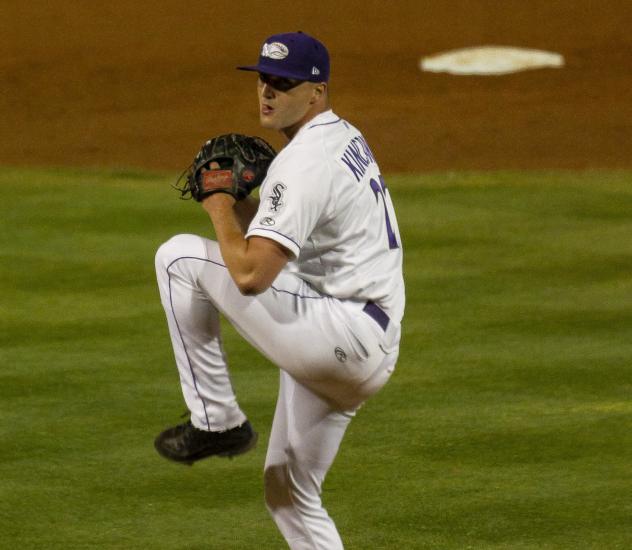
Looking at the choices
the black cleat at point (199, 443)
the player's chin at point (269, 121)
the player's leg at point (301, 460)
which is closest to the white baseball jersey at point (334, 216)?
the player's chin at point (269, 121)

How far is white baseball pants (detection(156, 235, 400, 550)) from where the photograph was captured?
4.24 metres

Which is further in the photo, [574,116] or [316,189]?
[574,116]

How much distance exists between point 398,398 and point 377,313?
9.96 feet

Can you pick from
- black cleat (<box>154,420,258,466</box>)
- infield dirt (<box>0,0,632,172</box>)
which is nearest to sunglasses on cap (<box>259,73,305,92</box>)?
black cleat (<box>154,420,258,466</box>)

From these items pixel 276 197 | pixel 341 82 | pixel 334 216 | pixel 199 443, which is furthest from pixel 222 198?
pixel 341 82

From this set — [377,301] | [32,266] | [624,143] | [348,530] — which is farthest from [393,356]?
[624,143]

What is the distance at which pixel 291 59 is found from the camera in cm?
425

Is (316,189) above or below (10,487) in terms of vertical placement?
above

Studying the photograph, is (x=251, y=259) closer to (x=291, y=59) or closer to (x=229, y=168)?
(x=229, y=168)

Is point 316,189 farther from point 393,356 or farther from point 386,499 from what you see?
point 386,499

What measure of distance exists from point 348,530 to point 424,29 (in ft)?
44.0

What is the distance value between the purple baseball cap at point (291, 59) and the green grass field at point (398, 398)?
2.15m

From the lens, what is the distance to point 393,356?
4438mm

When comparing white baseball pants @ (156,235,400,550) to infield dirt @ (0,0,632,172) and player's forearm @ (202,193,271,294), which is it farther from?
infield dirt @ (0,0,632,172)
